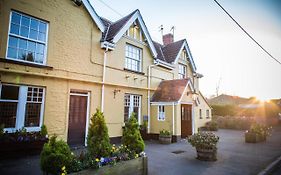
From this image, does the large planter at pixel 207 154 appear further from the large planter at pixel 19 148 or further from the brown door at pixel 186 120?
the large planter at pixel 19 148

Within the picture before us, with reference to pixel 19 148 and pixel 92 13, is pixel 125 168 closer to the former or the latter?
pixel 19 148

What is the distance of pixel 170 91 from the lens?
14461mm

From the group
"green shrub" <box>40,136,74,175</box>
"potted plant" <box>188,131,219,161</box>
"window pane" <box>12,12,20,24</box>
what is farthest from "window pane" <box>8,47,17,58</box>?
"potted plant" <box>188,131,219,161</box>

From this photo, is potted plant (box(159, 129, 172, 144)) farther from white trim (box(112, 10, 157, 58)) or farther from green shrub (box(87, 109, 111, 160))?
green shrub (box(87, 109, 111, 160))

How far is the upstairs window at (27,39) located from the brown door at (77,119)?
2.80 meters

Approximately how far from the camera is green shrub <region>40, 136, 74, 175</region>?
14.2 feet

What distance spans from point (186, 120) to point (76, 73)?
926 cm

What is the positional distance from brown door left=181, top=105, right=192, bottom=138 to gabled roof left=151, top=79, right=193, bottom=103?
126 cm

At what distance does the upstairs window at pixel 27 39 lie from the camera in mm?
8414

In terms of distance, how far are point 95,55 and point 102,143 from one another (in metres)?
7.26

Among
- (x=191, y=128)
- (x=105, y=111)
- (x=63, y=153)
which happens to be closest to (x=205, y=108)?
(x=191, y=128)

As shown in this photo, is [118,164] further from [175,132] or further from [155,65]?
[155,65]

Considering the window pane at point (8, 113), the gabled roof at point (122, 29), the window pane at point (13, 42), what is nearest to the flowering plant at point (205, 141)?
the gabled roof at point (122, 29)

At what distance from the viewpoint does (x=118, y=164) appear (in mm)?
5227
